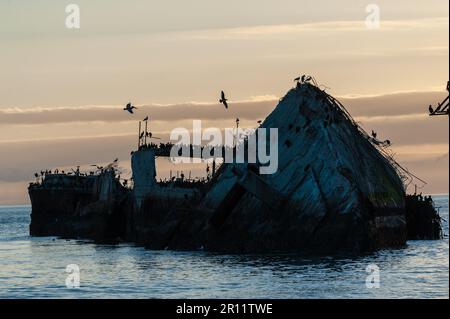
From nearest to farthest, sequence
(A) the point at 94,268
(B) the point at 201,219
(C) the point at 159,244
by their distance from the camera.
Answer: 1. (A) the point at 94,268
2. (B) the point at 201,219
3. (C) the point at 159,244

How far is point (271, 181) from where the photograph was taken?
85.4 metres

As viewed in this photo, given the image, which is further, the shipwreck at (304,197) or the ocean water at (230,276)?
the shipwreck at (304,197)

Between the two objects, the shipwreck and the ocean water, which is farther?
the shipwreck

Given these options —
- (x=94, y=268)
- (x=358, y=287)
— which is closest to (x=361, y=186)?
(x=94, y=268)

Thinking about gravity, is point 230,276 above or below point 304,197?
below

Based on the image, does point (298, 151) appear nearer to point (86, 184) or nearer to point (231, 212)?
point (231, 212)

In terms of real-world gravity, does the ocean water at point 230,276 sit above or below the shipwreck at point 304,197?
below

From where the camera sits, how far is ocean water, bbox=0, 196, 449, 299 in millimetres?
59656

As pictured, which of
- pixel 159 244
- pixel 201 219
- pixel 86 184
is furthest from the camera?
pixel 86 184

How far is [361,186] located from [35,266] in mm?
22226

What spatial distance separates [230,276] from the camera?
222 feet

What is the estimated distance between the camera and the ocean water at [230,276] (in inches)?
2349

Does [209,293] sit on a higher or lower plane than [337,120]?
lower

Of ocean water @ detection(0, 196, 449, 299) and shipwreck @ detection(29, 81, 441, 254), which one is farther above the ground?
shipwreck @ detection(29, 81, 441, 254)
